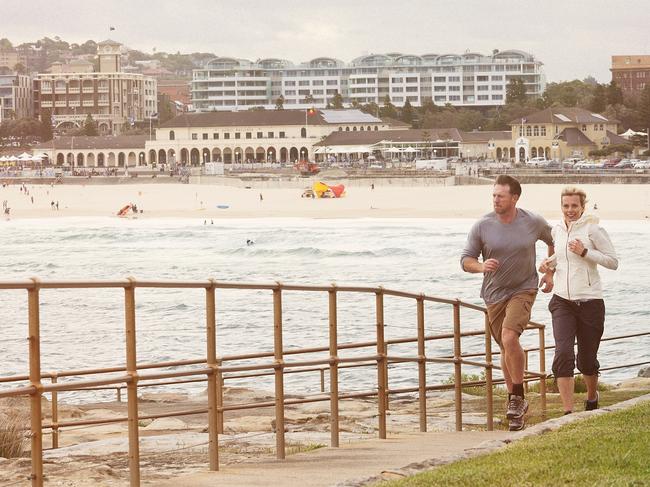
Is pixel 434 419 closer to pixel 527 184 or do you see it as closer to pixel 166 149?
pixel 527 184

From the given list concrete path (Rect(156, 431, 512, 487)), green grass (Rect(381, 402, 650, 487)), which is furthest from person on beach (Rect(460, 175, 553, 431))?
green grass (Rect(381, 402, 650, 487))

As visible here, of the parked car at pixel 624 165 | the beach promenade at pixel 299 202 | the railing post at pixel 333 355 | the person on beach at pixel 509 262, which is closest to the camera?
the railing post at pixel 333 355

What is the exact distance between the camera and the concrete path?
598 cm

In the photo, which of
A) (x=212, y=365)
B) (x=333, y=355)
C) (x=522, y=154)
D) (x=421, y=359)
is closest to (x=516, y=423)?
(x=421, y=359)

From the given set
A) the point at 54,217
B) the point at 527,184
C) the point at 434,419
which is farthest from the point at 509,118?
the point at 434,419

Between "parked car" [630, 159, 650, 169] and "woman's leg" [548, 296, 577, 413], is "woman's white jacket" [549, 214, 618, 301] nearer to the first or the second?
"woman's leg" [548, 296, 577, 413]

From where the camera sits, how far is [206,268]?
40.9m

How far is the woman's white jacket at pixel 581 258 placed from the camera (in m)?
8.20

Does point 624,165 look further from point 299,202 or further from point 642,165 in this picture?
point 299,202

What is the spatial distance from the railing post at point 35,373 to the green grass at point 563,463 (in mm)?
1298

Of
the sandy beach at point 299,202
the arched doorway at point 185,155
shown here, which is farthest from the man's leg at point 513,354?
the arched doorway at point 185,155

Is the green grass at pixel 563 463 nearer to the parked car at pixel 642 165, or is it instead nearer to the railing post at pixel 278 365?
the railing post at pixel 278 365

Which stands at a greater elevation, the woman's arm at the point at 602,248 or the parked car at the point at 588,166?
the parked car at the point at 588,166

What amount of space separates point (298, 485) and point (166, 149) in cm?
13068
